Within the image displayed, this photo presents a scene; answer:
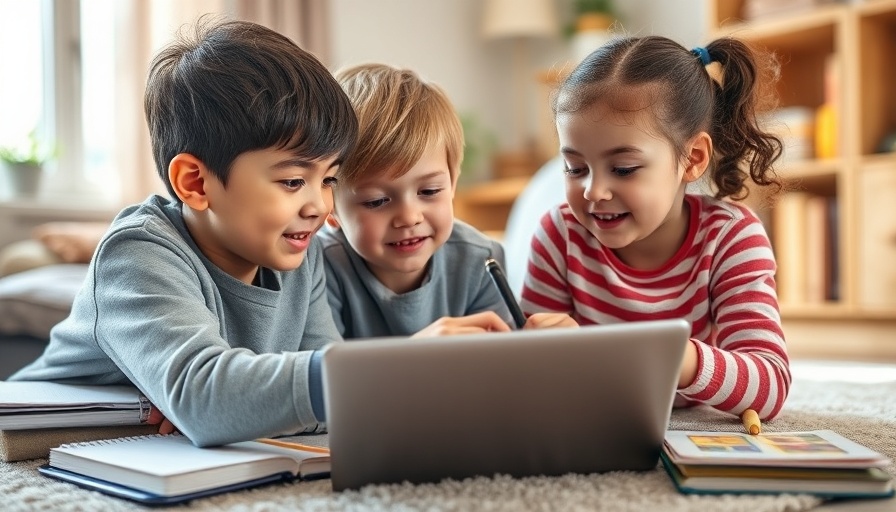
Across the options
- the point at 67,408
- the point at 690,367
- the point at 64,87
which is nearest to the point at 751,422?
the point at 690,367

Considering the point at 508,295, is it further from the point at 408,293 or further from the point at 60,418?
the point at 60,418

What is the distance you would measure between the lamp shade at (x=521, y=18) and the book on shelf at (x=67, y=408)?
311cm

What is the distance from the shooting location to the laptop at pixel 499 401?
0.76 metres

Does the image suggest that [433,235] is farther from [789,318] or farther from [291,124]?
[789,318]

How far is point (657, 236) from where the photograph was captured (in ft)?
4.41

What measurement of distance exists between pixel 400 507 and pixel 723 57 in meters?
0.89

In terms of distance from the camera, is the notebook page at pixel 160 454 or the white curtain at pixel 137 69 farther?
the white curtain at pixel 137 69

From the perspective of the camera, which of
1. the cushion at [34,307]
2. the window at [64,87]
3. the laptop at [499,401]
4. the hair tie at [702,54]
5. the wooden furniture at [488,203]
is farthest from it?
the wooden furniture at [488,203]

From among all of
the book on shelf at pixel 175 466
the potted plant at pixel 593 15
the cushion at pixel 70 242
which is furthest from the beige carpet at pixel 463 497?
the potted plant at pixel 593 15

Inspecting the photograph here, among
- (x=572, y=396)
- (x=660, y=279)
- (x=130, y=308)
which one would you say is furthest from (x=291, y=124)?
(x=660, y=279)

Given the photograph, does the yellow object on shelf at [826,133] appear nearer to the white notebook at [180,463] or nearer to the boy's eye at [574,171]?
the boy's eye at [574,171]

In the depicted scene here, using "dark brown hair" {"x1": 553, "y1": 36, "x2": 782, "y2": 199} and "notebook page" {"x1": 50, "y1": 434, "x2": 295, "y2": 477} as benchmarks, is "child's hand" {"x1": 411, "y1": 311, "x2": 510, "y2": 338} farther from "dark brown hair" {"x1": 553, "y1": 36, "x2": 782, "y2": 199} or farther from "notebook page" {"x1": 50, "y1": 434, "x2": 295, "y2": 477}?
"dark brown hair" {"x1": 553, "y1": 36, "x2": 782, "y2": 199}

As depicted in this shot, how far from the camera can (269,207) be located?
1.08m

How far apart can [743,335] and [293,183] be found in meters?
0.60
